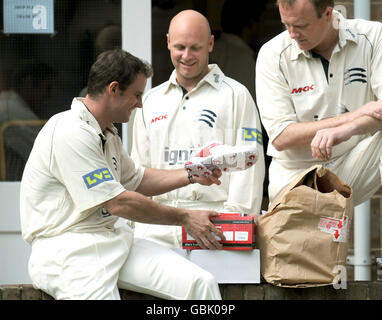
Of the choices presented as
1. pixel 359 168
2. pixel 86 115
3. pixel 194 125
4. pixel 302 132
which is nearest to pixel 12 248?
pixel 194 125

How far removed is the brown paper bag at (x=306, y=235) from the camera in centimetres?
403

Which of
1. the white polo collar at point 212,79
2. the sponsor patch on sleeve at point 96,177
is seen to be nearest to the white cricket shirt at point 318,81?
the white polo collar at point 212,79

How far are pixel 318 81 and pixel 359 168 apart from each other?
0.51m

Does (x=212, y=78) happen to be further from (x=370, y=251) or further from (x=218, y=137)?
(x=370, y=251)

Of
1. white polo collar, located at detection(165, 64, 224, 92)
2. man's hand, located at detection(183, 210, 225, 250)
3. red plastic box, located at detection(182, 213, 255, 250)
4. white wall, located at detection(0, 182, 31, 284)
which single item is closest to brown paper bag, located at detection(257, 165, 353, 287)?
red plastic box, located at detection(182, 213, 255, 250)

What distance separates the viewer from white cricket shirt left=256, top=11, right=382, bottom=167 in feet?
14.9

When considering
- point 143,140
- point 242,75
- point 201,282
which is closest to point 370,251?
point 242,75

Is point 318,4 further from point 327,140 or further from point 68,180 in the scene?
point 68,180

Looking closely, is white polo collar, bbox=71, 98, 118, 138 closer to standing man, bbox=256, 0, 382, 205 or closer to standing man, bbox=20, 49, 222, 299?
standing man, bbox=20, 49, 222, 299

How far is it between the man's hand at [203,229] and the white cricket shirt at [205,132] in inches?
18.1

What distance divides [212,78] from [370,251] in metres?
1.84

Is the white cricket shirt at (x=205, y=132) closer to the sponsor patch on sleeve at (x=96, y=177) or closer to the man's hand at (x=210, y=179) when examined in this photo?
the man's hand at (x=210, y=179)

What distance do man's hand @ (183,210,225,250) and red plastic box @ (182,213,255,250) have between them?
32mm

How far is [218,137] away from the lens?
467 cm
